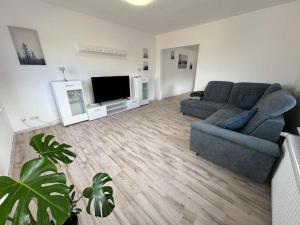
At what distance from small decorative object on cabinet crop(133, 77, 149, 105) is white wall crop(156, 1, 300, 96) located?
187 centimetres

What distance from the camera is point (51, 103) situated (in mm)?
2998

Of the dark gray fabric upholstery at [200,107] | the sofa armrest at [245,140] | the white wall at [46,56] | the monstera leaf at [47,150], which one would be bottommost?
the dark gray fabric upholstery at [200,107]

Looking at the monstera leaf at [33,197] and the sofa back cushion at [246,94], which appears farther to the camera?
the sofa back cushion at [246,94]

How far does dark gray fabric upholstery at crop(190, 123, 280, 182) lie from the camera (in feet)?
4.53

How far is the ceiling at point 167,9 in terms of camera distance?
254cm

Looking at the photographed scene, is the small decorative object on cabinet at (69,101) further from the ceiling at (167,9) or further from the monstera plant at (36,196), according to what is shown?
the monstera plant at (36,196)

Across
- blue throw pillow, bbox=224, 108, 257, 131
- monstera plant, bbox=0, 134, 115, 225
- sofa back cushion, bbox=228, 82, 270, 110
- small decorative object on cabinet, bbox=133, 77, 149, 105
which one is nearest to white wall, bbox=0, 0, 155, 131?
small decorative object on cabinet, bbox=133, 77, 149, 105

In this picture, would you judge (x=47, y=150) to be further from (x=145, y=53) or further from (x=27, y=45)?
(x=145, y=53)

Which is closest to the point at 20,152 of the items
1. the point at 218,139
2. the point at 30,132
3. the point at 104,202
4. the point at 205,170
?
the point at 30,132

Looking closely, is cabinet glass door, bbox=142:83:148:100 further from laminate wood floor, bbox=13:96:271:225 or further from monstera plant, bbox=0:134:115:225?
monstera plant, bbox=0:134:115:225

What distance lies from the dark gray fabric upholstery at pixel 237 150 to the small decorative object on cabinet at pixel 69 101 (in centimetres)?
278

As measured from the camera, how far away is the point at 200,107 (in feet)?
10.8

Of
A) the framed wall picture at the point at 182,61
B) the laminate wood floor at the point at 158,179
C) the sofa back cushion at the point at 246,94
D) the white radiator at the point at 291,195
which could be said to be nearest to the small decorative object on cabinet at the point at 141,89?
the laminate wood floor at the point at 158,179

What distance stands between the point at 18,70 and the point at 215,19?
4.63 m
